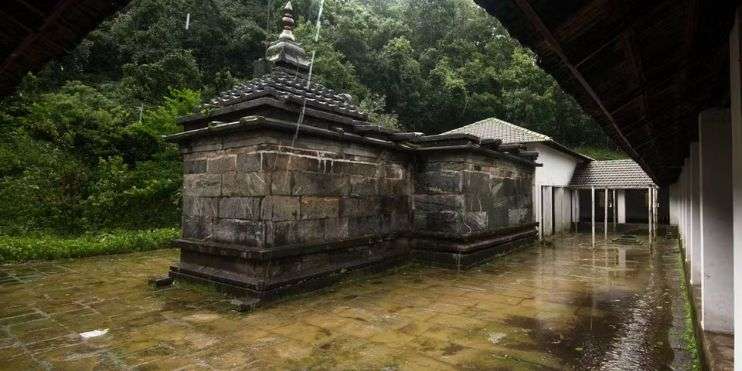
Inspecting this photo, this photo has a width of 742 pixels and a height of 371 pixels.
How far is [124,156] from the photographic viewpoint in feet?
48.7

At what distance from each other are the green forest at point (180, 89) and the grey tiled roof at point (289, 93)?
255 cm

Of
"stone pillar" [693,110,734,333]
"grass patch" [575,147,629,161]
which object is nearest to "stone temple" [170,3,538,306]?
"stone pillar" [693,110,734,333]

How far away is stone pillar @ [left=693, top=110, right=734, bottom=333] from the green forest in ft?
17.2

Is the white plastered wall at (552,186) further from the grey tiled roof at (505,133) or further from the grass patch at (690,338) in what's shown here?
the grass patch at (690,338)

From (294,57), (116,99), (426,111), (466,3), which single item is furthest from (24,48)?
(466,3)

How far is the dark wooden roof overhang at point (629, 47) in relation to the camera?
1.67 meters

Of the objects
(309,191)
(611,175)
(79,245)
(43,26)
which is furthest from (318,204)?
(611,175)

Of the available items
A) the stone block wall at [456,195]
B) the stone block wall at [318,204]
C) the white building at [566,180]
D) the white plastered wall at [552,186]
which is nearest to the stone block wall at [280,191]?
the stone block wall at [318,204]

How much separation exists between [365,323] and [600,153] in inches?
1301

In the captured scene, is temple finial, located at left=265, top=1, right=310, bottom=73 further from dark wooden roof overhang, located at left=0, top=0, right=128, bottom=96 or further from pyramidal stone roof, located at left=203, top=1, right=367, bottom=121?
dark wooden roof overhang, located at left=0, top=0, right=128, bottom=96

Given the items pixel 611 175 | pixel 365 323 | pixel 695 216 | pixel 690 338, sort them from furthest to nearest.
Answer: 1. pixel 611 175
2. pixel 695 216
3. pixel 365 323
4. pixel 690 338

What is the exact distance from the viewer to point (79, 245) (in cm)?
951

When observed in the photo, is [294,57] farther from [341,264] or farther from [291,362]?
[291,362]

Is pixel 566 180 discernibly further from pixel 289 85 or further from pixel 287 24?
pixel 289 85
